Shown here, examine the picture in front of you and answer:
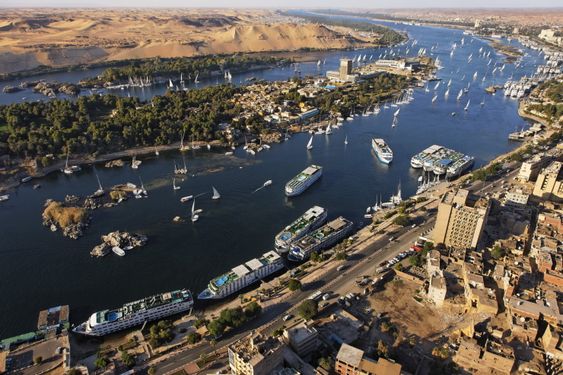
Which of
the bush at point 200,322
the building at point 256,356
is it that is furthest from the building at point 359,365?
the bush at point 200,322

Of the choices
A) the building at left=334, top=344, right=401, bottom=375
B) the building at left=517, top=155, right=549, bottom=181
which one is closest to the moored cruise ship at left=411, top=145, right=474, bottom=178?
the building at left=517, top=155, right=549, bottom=181

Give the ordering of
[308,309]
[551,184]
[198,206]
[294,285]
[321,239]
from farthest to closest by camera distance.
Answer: [198,206] → [551,184] → [321,239] → [294,285] → [308,309]

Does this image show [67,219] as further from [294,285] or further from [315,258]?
[315,258]

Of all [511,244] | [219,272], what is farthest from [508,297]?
[219,272]

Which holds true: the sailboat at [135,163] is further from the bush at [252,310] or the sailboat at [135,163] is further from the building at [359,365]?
the building at [359,365]

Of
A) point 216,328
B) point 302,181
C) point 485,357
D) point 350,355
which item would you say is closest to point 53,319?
point 216,328

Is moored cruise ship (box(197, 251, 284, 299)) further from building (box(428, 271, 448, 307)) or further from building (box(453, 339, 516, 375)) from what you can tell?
building (box(453, 339, 516, 375))

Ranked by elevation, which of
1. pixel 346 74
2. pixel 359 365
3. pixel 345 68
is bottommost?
pixel 346 74
